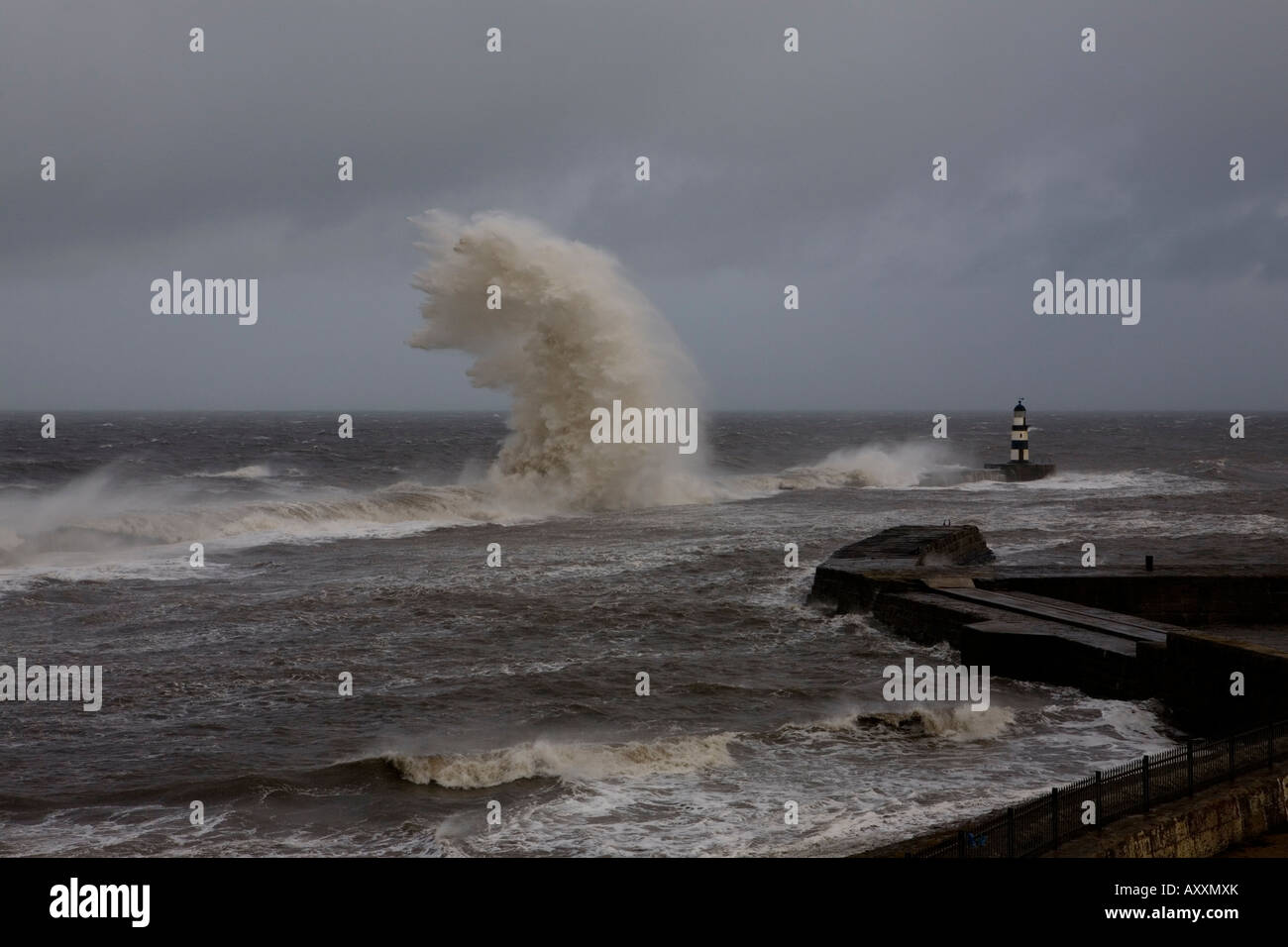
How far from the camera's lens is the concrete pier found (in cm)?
1257

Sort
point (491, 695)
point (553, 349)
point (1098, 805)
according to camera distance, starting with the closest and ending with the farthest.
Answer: point (1098, 805) < point (491, 695) < point (553, 349)

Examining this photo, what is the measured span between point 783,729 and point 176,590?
1261cm

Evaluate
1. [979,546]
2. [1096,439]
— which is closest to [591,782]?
[979,546]

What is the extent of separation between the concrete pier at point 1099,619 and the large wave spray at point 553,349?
594 inches

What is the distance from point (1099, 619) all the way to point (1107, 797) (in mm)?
8305

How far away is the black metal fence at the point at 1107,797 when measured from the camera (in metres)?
7.24

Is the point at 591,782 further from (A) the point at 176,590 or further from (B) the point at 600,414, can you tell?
(B) the point at 600,414

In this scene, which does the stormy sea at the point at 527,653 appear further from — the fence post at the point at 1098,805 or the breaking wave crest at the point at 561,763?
the fence post at the point at 1098,805

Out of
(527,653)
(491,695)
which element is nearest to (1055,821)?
(491,695)

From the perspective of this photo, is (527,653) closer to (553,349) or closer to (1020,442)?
(553,349)

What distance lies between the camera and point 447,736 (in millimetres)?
11672

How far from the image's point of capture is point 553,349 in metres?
37.6

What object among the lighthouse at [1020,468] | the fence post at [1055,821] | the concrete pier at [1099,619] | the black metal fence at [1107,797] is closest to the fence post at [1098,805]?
the black metal fence at [1107,797]
